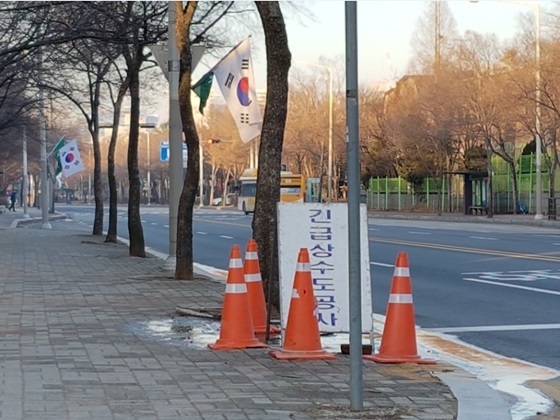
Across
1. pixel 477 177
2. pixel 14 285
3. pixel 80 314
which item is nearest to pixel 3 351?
pixel 80 314

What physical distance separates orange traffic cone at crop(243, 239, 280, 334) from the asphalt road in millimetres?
2327

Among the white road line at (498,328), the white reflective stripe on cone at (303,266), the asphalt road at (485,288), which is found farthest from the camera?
the white road line at (498,328)

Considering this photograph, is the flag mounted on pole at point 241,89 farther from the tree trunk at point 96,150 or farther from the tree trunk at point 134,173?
the tree trunk at point 96,150

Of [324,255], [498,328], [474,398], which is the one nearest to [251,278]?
[324,255]

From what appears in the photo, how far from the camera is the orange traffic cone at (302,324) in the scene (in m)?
8.78

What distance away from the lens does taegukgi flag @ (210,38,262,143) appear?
13891mm

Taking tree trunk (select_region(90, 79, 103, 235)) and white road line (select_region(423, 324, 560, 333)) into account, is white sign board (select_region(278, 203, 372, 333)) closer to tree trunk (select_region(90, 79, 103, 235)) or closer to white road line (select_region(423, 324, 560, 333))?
white road line (select_region(423, 324, 560, 333))

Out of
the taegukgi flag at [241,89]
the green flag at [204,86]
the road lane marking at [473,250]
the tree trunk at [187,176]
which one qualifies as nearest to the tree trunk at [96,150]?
the road lane marking at [473,250]

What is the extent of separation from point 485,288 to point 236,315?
25.6 feet

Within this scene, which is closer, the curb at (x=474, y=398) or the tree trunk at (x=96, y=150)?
the curb at (x=474, y=398)

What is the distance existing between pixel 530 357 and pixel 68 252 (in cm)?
1929

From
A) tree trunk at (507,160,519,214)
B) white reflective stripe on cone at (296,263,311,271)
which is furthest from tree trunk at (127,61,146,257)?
tree trunk at (507,160,519,214)

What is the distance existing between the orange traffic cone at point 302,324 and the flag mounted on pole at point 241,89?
5075mm

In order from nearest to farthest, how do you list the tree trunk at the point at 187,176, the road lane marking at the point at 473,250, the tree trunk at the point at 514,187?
1. the tree trunk at the point at 187,176
2. the road lane marking at the point at 473,250
3. the tree trunk at the point at 514,187
